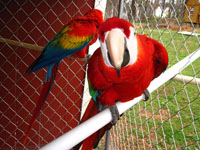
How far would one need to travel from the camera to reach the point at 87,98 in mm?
1227

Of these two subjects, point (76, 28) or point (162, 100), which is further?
point (162, 100)

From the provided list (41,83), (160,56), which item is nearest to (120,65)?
(160,56)

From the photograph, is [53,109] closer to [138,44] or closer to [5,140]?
[5,140]

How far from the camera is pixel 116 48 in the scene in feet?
1.15

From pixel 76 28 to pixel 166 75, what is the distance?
22.9 inches

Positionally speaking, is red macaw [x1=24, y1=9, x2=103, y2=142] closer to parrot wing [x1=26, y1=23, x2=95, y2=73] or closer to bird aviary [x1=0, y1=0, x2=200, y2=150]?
parrot wing [x1=26, y1=23, x2=95, y2=73]

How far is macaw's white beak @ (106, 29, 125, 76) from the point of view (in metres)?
0.35

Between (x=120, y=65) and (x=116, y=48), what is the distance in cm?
4

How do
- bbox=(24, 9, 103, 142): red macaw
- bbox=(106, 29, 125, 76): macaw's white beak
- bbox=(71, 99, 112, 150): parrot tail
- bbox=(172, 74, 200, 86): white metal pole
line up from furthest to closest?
bbox=(24, 9, 103, 142): red macaw → bbox=(71, 99, 112, 150): parrot tail → bbox=(172, 74, 200, 86): white metal pole → bbox=(106, 29, 125, 76): macaw's white beak

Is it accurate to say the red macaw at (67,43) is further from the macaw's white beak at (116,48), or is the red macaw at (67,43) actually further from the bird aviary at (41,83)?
the macaw's white beak at (116,48)

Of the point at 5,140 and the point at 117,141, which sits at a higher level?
the point at 5,140

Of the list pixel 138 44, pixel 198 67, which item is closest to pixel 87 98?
pixel 138 44

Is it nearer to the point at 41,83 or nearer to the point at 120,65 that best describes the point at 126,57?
the point at 120,65

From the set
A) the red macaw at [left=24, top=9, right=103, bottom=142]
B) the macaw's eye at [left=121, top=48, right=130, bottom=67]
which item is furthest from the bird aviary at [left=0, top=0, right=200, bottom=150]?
the macaw's eye at [left=121, top=48, right=130, bottom=67]
